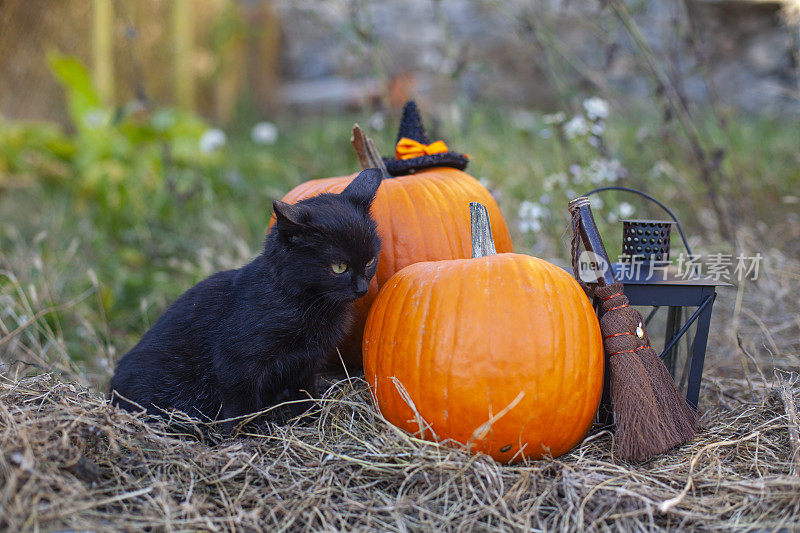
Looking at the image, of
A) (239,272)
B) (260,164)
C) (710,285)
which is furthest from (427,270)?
(260,164)

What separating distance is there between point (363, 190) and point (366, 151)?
0.55m

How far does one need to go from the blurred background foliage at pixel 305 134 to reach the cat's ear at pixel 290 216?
139 cm

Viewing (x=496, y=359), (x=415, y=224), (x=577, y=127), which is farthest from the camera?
(x=577, y=127)

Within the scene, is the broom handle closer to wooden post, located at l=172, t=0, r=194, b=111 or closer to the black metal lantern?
the black metal lantern

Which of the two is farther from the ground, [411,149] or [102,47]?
[102,47]

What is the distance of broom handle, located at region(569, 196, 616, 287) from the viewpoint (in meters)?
1.88

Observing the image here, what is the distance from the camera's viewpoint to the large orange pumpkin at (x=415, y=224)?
217cm

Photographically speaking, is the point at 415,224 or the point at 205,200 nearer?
the point at 415,224

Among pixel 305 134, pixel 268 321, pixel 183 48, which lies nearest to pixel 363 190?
pixel 268 321

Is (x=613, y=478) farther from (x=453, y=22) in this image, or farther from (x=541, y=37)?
(x=453, y=22)

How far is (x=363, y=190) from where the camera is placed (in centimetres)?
196

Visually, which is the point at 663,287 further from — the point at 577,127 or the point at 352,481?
the point at 577,127

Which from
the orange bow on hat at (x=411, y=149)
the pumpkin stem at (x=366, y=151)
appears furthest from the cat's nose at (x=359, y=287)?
the orange bow on hat at (x=411, y=149)

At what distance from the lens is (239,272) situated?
6.86ft
